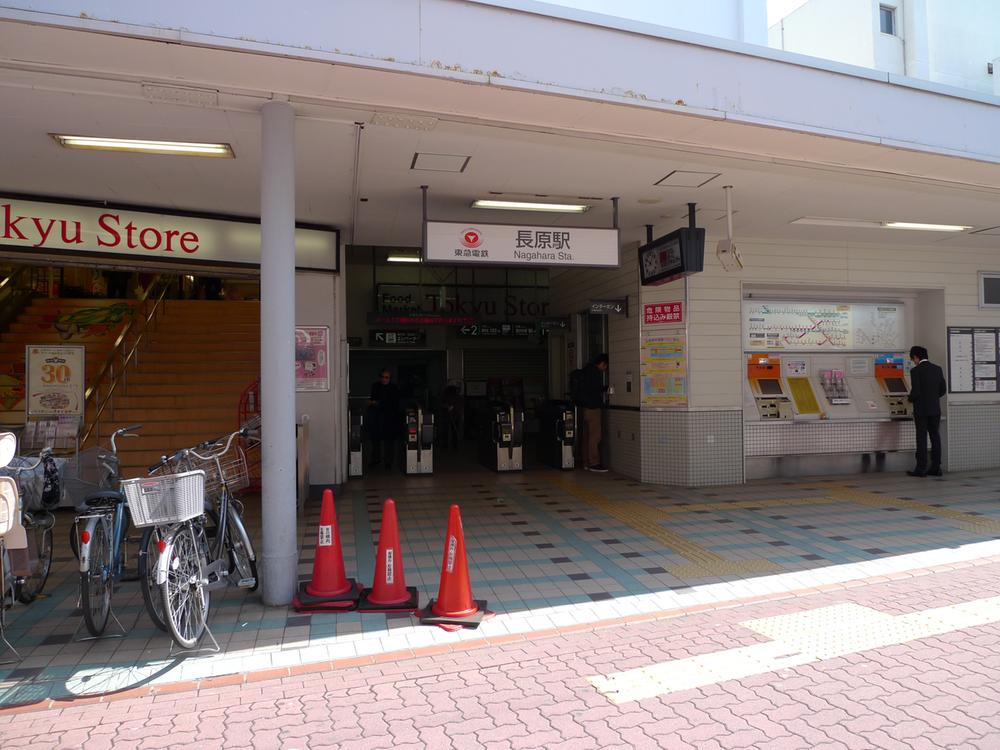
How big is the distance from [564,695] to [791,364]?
24.1 ft

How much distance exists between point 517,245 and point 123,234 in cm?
383

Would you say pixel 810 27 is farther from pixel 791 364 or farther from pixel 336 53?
pixel 336 53

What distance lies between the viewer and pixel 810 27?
11.1 m

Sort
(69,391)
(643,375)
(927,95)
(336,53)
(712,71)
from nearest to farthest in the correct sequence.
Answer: (336,53)
(712,71)
(927,95)
(69,391)
(643,375)

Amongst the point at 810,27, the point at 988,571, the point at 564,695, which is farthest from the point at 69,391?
the point at 810,27

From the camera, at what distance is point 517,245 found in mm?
6422

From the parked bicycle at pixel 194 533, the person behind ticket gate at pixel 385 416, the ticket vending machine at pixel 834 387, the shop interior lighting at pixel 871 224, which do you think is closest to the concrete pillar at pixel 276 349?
the parked bicycle at pixel 194 533

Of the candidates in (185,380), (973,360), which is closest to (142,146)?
(185,380)

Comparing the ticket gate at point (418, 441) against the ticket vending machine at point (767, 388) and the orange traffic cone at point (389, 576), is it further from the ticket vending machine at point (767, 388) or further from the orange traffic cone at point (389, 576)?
the orange traffic cone at point (389, 576)

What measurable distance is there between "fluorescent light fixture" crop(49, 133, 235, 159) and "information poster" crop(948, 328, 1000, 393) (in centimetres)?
980

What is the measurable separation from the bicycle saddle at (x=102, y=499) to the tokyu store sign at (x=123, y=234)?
336 centimetres

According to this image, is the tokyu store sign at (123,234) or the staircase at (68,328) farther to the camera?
the staircase at (68,328)

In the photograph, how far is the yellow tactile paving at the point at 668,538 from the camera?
17.2ft

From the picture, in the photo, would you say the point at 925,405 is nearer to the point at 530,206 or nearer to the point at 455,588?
the point at 530,206
